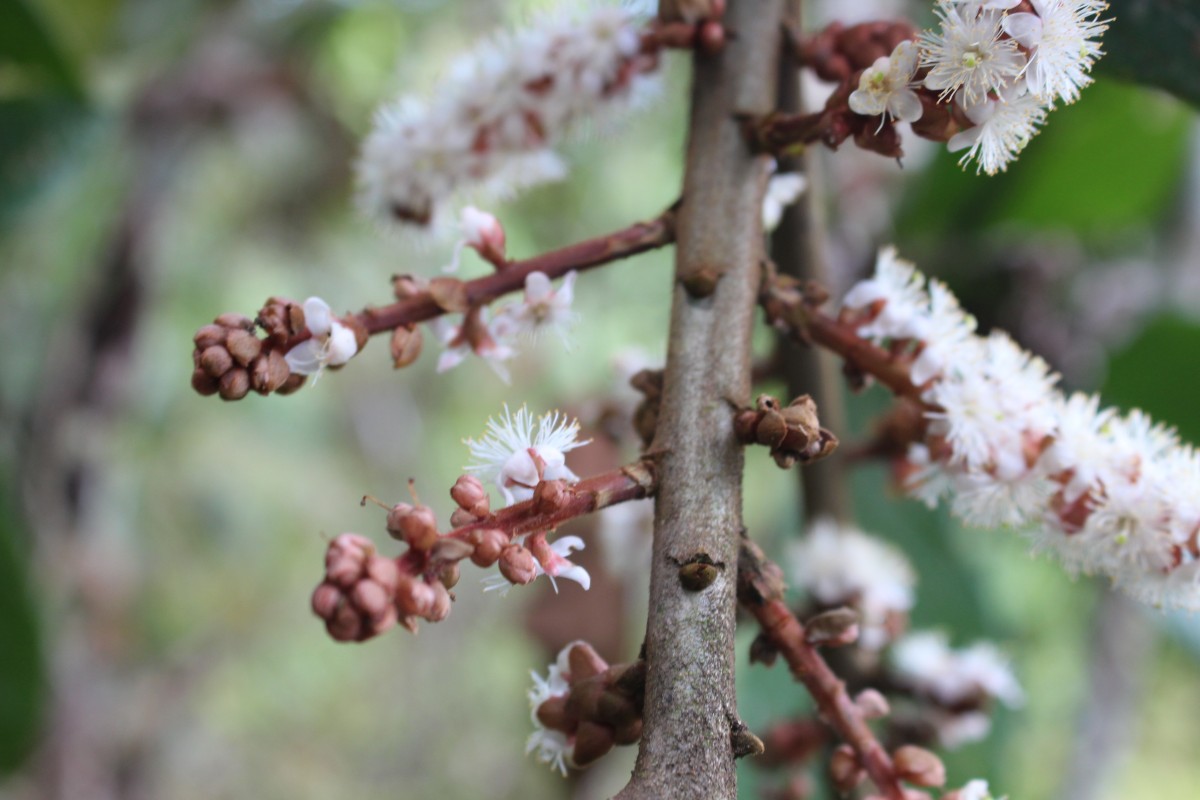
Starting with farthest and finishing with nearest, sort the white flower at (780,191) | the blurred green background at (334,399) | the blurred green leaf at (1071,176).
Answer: the blurred green leaf at (1071,176)
the blurred green background at (334,399)
the white flower at (780,191)

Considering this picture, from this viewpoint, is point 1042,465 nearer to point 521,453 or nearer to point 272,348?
point 521,453

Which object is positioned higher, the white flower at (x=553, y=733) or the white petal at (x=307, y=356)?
the white petal at (x=307, y=356)

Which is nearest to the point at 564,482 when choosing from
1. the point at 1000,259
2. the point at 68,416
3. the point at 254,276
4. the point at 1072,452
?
the point at 1072,452

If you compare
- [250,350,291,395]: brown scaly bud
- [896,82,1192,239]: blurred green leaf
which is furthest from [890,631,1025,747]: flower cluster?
[896,82,1192,239]: blurred green leaf

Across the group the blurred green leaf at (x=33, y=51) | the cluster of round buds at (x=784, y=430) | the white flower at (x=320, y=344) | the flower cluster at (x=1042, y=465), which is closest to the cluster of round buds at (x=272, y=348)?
the white flower at (x=320, y=344)

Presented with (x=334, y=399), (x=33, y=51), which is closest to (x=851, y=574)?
(x=33, y=51)

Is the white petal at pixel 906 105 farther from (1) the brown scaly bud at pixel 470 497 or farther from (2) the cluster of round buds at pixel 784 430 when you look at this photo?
(1) the brown scaly bud at pixel 470 497

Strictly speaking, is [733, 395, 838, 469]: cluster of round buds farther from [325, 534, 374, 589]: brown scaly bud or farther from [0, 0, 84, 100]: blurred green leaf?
[0, 0, 84, 100]: blurred green leaf
